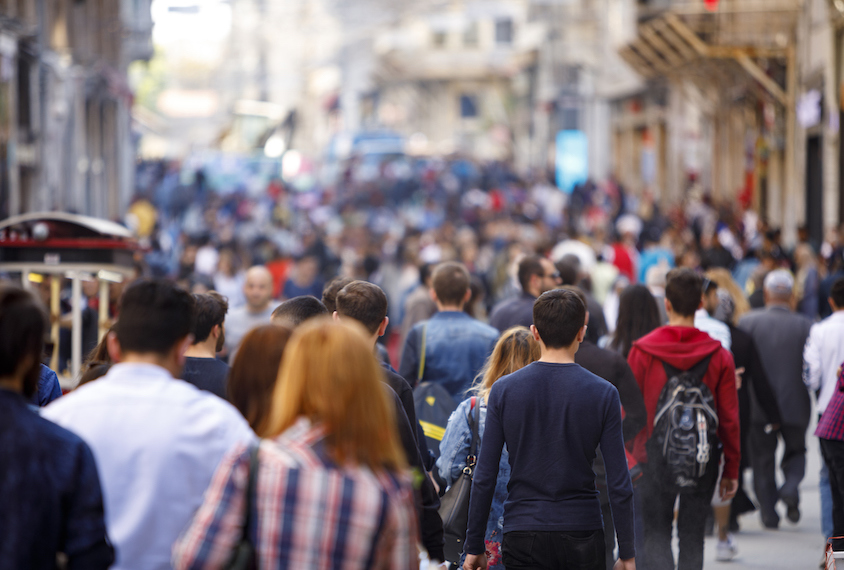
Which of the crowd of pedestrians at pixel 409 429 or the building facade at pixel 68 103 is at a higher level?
the building facade at pixel 68 103

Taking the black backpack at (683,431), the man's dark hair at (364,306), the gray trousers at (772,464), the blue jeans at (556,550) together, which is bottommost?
the gray trousers at (772,464)

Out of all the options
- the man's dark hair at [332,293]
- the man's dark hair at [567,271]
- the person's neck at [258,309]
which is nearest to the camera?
the man's dark hair at [332,293]

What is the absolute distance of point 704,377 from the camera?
18.8 ft

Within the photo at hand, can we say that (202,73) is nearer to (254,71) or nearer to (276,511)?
(254,71)

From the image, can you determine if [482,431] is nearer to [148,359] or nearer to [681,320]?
[681,320]

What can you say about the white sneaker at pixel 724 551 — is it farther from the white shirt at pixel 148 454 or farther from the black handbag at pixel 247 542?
the black handbag at pixel 247 542

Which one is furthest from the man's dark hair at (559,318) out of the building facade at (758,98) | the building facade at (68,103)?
the building facade at (68,103)

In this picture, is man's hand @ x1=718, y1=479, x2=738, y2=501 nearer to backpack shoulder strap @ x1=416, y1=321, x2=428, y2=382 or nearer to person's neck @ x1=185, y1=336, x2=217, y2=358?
backpack shoulder strap @ x1=416, y1=321, x2=428, y2=382

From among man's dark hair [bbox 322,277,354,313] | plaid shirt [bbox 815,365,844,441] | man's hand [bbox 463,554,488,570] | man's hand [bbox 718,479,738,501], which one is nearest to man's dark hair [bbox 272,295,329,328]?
man's dark hair [bbox 322,277,354,313]

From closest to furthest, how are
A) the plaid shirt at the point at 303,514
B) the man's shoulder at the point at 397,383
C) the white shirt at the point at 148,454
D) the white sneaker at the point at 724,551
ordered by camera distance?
the plaid shirt at the point at 303,514
the white shirt at the point at 148,454
the man's shoulder at the point at 397,383
the white sneaker at the point at 724,551

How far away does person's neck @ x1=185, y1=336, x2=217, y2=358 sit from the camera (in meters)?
4.79

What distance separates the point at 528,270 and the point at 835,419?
2.48 meters

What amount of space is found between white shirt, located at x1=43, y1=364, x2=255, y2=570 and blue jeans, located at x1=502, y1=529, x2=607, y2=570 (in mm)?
1608

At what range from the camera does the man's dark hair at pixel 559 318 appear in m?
4.33
